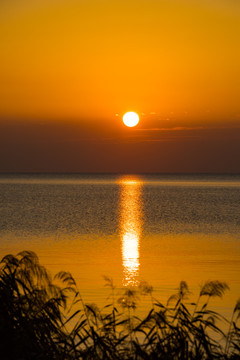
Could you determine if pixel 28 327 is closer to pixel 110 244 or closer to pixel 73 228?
pixel 110 244

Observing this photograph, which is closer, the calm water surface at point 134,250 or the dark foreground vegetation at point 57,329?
the dark foreground vegetation at point 57,329

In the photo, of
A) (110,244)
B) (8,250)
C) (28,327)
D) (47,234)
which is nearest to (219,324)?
(28,327)

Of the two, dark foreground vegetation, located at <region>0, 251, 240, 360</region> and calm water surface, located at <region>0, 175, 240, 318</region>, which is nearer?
dark foreground vegetation, located at <region>0, 251, 240, 360</region>

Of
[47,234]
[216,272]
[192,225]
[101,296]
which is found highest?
[192,225]

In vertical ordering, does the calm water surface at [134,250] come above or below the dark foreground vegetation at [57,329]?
above

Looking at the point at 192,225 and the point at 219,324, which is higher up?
the point at 192,225

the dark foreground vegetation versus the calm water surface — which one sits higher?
the calm water surface

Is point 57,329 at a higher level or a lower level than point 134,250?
lower

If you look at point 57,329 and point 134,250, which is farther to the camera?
point 134,250

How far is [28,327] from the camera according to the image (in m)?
8.38

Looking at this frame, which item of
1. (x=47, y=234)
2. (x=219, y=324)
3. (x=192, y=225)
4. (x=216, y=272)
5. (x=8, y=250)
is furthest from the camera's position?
(x=192, y=225)

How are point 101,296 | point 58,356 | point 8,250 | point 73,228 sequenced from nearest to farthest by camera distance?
point 58,356 → point 101,296 → point 8,250 → point 73,228

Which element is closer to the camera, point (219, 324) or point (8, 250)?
point (219, 324)

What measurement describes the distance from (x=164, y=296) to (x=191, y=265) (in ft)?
22.3
